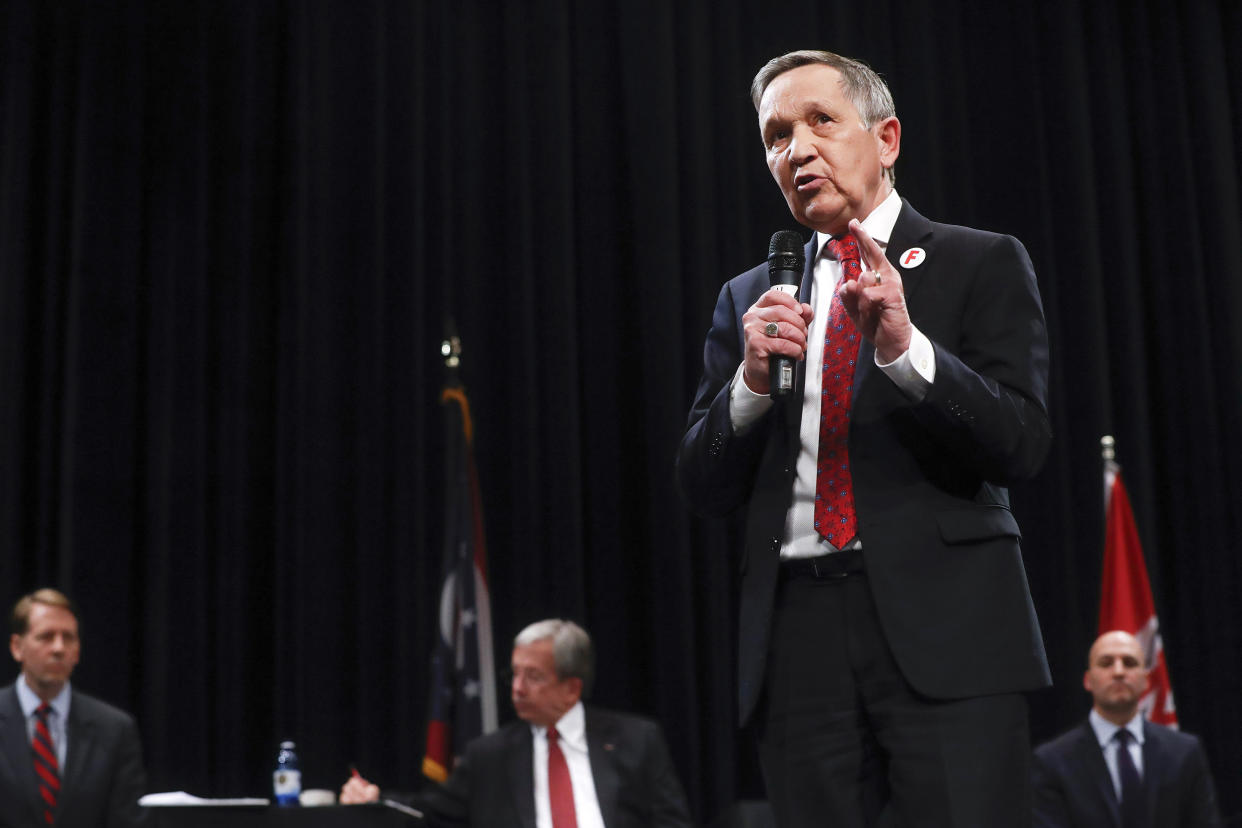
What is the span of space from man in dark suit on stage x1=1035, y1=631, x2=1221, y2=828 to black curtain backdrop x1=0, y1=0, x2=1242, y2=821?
874mm

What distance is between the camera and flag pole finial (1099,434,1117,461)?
5395 millimetres

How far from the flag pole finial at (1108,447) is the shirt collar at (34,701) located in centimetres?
387

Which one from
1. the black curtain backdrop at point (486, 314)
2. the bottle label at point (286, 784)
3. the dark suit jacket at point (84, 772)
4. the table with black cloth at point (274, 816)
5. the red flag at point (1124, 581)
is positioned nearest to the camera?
the table with black cloth at point (274, 816)

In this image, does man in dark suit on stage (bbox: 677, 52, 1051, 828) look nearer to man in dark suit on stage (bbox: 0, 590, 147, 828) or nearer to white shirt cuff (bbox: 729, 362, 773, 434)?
white shirt cuff (bbox: 729, 362, 773, 434)

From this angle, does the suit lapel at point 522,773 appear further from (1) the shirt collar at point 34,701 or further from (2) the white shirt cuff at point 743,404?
(2) the white shirt cuff at point 743,404

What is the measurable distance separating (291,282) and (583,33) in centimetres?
168

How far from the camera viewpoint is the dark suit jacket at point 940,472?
1.36 m

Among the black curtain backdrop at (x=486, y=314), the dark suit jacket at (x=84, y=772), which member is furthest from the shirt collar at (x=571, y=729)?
the dark suit jacket at (x=84, y=772)

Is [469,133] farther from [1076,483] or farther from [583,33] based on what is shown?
[1076,483]

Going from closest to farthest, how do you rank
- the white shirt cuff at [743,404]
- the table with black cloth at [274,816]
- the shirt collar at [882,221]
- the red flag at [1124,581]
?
the white shirt cuff at [743,404] → the shirt collar at [882,221] → the table with black cloth at [274,816] → the red flag at [1124,581]

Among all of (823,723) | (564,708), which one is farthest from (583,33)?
(823,723)

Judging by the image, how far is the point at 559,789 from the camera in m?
4.41

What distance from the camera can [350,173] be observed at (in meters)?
6.04

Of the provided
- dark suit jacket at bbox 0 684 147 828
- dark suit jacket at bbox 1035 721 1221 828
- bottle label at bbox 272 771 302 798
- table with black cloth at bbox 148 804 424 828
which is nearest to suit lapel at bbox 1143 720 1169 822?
dark suit jacket at bbox 1035 721 1221 828
